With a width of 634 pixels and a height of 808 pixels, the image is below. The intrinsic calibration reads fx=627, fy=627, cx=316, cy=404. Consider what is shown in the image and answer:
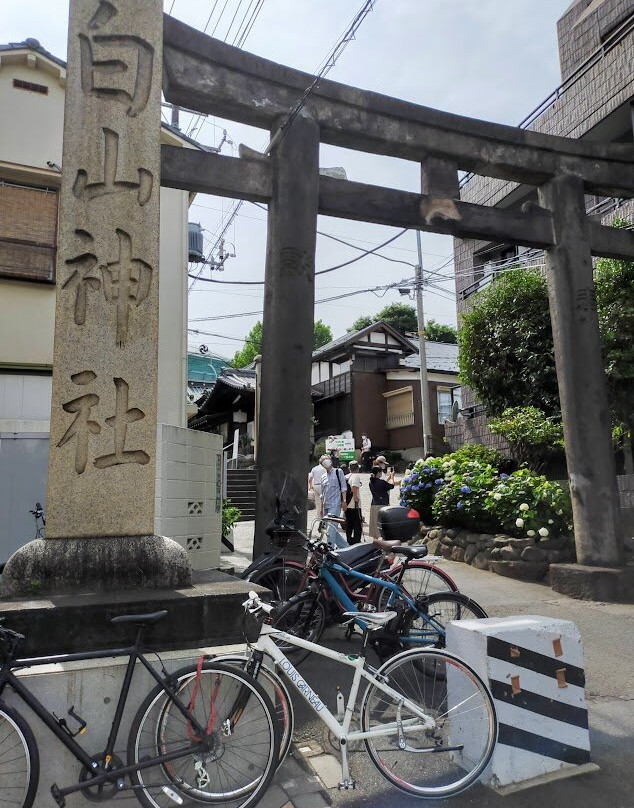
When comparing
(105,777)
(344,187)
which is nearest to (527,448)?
(344,187)

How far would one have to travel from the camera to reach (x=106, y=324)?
15.0ft

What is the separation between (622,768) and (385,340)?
3455cm

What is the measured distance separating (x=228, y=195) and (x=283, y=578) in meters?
4.38

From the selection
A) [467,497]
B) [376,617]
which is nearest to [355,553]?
[376,617]

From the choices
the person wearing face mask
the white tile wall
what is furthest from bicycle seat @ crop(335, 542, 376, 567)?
the person wearing face mask

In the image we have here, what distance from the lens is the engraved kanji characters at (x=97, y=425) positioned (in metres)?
4.39

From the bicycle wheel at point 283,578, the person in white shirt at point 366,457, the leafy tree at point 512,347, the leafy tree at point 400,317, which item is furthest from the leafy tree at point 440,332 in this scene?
the bicycle wheel at point 283,578

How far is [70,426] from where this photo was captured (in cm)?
439

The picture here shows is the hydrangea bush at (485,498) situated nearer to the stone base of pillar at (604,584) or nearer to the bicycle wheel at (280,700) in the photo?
the stone base of pillar at (604,584)

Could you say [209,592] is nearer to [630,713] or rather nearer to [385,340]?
[630,713]

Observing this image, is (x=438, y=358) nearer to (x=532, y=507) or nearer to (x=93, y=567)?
(x=532, y=507)

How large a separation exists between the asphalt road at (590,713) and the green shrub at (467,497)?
2.00 metres

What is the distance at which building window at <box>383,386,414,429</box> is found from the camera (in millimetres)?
32500

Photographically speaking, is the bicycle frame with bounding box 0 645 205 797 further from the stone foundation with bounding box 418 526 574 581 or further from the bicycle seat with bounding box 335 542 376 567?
the stone foundation with bounding box 418 526 574 581
